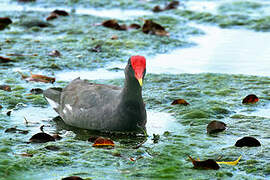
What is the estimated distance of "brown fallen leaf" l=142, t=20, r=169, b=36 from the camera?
38.0 feet

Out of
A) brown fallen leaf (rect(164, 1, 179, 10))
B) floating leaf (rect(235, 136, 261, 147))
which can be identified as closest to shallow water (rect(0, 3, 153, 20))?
brown fallen leaf (rect(164, 1, 179, 10))

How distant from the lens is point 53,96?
23.3 ft

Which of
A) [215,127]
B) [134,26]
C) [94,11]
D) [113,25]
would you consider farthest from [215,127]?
[94,11]

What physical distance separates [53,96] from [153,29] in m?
4.98

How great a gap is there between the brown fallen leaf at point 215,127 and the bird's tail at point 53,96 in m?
1.99

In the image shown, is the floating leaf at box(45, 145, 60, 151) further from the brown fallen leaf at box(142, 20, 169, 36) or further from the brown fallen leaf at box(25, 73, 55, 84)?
the brown fallen leaf at box(142, 20, 169, 36)

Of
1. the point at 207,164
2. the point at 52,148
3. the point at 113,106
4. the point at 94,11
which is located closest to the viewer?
the point at 207,164

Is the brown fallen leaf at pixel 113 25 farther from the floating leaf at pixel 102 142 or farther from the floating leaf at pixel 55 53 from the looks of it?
the floating leaf at pixel 102 142

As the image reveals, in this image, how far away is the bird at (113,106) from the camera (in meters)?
6.23

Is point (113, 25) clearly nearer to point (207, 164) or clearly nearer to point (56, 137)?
point (56, 137)

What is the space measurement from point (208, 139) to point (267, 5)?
9.02m

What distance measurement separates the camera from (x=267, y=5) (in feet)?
46.6

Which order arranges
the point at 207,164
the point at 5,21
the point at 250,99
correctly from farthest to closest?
the point at 5,21
the point at 250,99
the point at 207,164

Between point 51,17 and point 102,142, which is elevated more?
point 51,17
